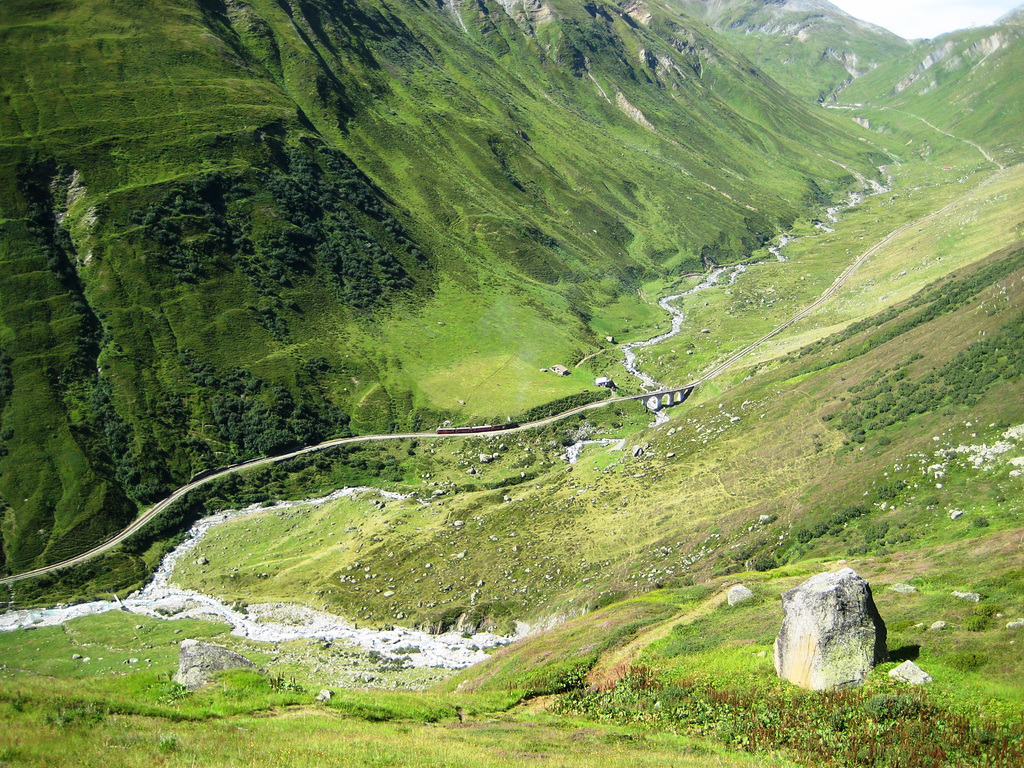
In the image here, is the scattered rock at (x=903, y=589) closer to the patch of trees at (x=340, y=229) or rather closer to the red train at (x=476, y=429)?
the red train at (x=476, y=429)

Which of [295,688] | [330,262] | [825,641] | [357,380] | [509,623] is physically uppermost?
[330,262]

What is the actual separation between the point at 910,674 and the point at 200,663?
34706 mm

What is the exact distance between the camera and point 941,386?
68625 mm

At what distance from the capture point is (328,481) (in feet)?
371

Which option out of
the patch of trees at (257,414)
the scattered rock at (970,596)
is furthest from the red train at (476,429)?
the scattered rock at (970,596)

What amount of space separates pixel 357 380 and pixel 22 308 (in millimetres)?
60100

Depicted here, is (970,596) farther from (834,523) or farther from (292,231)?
(292,231)

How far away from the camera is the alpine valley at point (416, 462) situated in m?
28.3

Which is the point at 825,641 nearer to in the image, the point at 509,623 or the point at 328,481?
the point at 509,623

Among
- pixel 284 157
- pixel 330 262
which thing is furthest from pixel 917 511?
pixel 284 157

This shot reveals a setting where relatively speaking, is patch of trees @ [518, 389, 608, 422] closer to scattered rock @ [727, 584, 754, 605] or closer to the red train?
the red train

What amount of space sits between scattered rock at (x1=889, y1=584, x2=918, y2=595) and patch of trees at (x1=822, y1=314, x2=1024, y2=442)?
1257 inches

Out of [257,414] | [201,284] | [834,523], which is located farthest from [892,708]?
[201,284]

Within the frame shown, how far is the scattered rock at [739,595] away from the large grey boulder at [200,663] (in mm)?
31120
